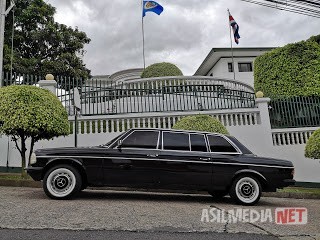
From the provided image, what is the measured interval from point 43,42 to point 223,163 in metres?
20.5

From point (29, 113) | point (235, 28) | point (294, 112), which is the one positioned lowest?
point (29, 113)

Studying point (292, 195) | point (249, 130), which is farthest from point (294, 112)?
point (292, 195)

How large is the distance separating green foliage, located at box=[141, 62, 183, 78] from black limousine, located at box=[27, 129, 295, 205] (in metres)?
11.1

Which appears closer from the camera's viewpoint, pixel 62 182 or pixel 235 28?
pixel 62 182

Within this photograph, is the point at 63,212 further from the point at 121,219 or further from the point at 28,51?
the point at 28,51

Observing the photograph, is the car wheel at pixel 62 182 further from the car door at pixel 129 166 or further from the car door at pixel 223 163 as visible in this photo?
the car door at pixel 223 163

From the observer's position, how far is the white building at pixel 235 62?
27.1 metres

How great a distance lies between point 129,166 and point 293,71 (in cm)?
964

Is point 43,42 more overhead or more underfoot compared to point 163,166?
more overhead

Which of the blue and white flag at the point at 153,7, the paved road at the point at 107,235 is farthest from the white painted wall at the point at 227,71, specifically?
the paved road at the point at 107,235

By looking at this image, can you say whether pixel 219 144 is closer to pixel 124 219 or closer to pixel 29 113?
pixel 124 219

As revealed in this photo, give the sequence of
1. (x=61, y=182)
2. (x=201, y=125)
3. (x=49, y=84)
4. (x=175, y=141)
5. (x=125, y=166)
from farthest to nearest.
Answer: (x=49, y=84) < (x=201, y=125) < (x=175, y=141) < (x=125, y=166) < (x=61, y=182)

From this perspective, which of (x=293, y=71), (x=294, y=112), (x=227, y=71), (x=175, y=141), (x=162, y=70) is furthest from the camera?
(x=227, y=71)

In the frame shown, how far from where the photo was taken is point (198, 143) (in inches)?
250
